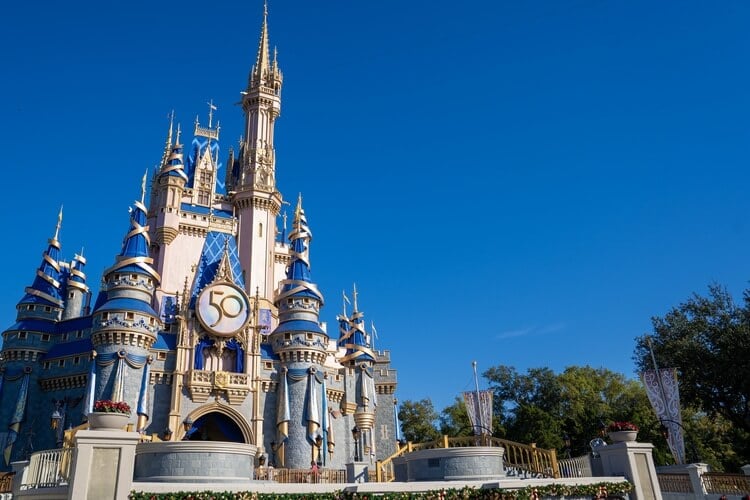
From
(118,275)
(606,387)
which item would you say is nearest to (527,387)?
(606,387)

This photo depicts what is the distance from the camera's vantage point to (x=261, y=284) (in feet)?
168

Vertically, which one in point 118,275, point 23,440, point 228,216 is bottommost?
point 23,440

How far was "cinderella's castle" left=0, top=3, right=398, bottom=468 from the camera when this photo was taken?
124 feet

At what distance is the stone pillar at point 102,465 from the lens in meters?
13.3

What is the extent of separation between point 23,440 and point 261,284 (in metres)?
21.1

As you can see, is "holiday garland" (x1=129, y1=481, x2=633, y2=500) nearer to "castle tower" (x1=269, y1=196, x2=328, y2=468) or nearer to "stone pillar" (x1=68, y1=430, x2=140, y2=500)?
"stone pillar" (x1=68, y1=430, x2=140, y2=500)

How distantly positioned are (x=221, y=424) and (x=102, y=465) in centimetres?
2792

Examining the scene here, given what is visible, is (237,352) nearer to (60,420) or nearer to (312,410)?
(312,410)

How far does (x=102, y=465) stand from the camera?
13664 mm

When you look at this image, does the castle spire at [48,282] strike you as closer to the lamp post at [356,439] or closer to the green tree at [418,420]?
the lamp post at [356,439]

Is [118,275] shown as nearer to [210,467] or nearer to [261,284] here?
[261,284]

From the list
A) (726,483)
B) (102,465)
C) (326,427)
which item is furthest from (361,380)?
(102,465)

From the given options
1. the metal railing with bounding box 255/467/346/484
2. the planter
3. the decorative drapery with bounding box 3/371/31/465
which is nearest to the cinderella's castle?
the decorative drapery with bounding box 3/371/31/465

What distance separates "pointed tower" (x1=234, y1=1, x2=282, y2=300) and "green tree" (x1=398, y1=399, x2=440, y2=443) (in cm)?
3117
